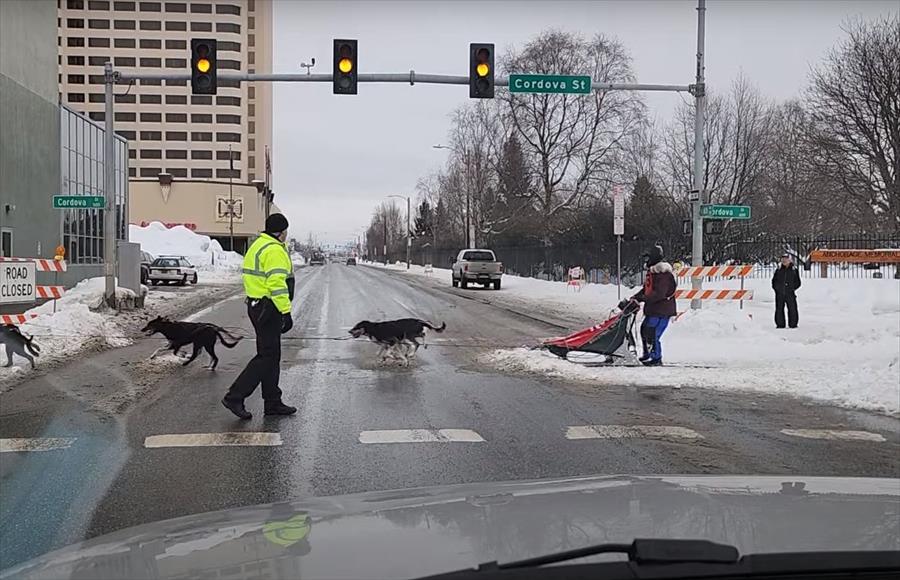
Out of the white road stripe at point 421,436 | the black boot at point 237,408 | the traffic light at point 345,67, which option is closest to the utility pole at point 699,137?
the traffic light at point 345,67

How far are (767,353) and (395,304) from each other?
15094 millimetres

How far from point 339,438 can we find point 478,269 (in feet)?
109

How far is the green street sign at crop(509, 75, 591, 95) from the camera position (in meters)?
18.4

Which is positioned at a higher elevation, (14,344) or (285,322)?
(285,322)

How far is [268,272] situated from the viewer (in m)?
8.68

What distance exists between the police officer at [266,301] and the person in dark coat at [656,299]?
5796 millimetres

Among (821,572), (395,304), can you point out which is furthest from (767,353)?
(395,304)

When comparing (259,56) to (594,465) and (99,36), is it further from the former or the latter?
(594,465)

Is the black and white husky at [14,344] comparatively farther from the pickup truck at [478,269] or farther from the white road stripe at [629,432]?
the pickup truck at [478,269]

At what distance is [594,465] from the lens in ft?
22.8

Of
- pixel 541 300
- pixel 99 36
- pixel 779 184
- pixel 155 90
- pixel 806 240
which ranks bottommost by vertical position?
pixel 541 300

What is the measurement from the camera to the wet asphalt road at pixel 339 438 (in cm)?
Answer: 605

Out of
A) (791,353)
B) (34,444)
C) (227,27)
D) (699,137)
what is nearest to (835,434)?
(791,353)

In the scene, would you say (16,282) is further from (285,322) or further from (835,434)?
(835,434)
